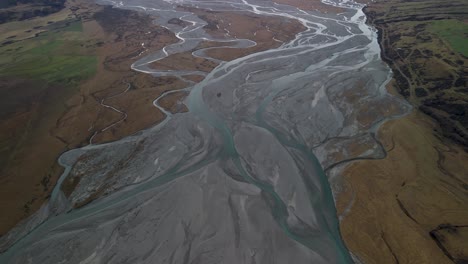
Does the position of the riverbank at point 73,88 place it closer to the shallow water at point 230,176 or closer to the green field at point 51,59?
the green field at point 51,59

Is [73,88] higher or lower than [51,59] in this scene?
lower

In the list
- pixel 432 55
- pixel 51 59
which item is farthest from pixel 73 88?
pixel 432 55

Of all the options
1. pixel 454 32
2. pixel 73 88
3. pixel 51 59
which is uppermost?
pixel 454 32

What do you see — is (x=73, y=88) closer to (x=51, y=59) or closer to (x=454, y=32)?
(x=51, y=59)

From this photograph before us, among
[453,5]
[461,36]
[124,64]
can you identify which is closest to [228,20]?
[124,64]

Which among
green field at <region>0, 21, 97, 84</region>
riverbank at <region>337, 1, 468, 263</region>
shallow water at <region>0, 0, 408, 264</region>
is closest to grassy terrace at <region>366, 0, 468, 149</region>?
riverbank at <region>337, 1, 468, 263</region>

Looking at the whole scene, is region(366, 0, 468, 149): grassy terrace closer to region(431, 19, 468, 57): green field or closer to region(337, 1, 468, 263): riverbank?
region(431, 19, 468, 57): green field
